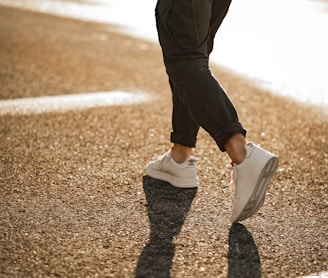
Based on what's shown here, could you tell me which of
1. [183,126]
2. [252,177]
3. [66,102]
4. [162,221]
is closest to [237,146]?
[252,177]

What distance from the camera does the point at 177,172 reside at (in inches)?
135

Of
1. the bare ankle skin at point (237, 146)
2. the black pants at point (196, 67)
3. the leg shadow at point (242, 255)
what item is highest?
the black pants at point (196, 67)

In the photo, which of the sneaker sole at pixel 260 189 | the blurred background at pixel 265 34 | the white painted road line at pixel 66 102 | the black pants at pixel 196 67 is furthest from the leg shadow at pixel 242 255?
the blurred background at pixel 265 34

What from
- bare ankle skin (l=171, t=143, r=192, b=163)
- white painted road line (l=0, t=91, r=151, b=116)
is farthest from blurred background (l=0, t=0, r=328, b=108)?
bare ankle skin (l=171, t=143, r=192, b=163)

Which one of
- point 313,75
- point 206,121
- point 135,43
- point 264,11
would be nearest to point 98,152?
point 206,121

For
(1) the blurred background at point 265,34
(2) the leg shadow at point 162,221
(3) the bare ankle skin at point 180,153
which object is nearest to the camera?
(2) the leg shadow at point 162,221

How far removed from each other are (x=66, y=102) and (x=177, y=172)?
185 centimetres

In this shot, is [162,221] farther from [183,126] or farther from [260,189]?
[183,126]

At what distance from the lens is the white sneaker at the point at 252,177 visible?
110 inches

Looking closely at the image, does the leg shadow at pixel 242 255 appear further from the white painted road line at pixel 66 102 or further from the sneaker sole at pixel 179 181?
the white painted road line at pixel 66 102

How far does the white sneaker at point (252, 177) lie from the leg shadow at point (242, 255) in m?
0.10

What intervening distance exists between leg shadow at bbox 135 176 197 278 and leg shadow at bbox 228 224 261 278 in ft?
0.75

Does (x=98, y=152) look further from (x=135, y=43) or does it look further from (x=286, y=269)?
(x=135, y=43)

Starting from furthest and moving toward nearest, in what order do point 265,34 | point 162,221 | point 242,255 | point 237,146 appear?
1. point 265,34
2. point 162,221
3. point 237,146
4. point 242,255
